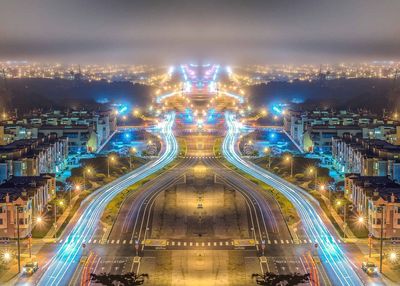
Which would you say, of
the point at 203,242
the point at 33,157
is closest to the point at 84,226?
the point at 203,242

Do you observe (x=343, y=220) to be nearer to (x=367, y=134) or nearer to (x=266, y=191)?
(x=266, y=191)

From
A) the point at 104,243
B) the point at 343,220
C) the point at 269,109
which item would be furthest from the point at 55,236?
the point at 269,109

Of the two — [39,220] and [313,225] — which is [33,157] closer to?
[39,220]

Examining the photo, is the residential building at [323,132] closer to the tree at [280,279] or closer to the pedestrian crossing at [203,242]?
the pedestrian crossing at [203,242]

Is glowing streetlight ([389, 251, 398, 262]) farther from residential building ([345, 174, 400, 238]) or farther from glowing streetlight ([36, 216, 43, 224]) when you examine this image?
glowing streetlight ([36, 216, 43, 224])

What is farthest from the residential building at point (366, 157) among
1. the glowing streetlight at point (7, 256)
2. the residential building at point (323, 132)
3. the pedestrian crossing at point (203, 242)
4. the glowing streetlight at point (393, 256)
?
the glowing streetlight at point (7, 256)

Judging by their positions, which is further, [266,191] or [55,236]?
[266,191]

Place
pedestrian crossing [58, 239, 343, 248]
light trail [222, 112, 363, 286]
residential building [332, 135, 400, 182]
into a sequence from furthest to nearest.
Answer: residential building [332, 135, 400, 182], pedestrian crossing [58, 239, 343, 248], light trail [222, 112, 363, 286]

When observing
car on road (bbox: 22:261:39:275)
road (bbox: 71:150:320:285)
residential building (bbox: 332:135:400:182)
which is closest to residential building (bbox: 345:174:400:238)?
residential building (bbox: 332:135:400:182)
